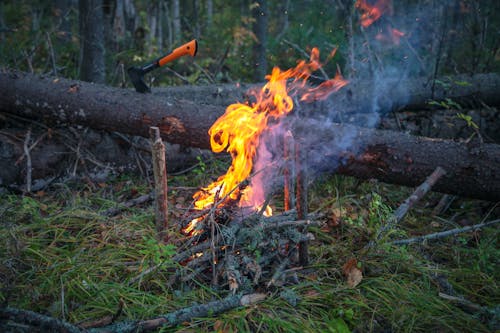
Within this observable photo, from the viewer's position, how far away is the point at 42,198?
4.46 meters

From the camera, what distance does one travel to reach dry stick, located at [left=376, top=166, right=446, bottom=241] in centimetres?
342

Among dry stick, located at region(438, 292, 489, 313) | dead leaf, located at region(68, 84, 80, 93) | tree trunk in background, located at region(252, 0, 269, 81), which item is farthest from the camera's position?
tree trunk in background, located at region(252, 0, 269, 81)

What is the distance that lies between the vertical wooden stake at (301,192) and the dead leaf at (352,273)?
0.32m

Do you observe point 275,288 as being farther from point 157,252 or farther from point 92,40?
point 92,40

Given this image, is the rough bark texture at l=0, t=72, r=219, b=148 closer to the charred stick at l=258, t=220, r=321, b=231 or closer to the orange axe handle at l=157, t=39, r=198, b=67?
the orange axe handle at l=157, t=39, r=198, b=67

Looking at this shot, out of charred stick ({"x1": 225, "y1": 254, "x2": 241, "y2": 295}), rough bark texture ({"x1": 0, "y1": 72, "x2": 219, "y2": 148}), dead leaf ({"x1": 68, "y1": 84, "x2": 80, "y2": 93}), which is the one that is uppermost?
dead leaf ({"x1": 68, "y1": 84, "x2": 80, "y2": 93})

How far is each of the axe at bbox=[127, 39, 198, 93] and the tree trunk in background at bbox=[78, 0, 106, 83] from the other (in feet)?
6.51

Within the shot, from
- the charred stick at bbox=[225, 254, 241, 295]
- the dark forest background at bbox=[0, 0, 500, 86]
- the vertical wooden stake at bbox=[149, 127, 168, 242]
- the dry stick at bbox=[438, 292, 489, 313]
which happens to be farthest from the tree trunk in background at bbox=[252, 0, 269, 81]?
the dry stick at bbox=[438, 292, 489, 313]

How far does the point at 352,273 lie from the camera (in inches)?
120

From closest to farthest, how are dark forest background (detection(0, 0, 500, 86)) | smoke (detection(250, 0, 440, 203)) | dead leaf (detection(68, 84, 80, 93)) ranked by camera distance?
smoke (detection(250, 0, 440, 203)), dead leaf (detection(68, 84, 80, 93)), dark forest background (detection(0, 0, 500, 86))

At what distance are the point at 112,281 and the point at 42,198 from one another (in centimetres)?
209

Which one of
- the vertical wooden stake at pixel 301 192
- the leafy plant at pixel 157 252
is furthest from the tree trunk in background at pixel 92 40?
the vertical wooden stake at pixel 301 192

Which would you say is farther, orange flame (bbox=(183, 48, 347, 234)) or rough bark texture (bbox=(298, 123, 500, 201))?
rough bark texture (bbox=(298, 123, 500, 201))

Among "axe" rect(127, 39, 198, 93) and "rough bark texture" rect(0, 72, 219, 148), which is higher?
"axe" rect(127, 39, 198, 93)
